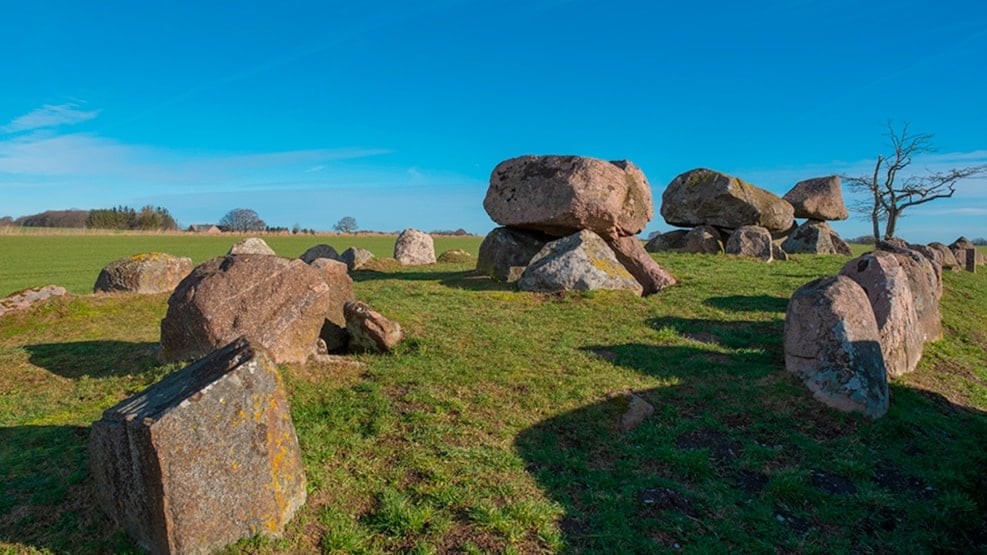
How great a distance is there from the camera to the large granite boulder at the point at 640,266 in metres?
16.3

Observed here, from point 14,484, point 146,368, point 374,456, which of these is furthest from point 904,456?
point 146,368

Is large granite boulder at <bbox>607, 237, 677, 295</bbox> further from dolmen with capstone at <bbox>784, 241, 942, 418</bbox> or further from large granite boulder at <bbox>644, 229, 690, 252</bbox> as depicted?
large granite boulder at <bbox>644, 229, 690, 252</bbox>

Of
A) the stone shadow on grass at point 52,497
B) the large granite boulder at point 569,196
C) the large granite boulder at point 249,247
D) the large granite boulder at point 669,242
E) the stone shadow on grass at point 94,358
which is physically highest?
the large granite boulder at point 569,196

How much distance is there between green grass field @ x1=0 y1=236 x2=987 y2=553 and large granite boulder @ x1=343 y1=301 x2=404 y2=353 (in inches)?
12.3

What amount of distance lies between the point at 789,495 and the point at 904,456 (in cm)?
226

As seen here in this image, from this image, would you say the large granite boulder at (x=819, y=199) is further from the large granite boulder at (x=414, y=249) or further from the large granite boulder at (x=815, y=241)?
the large granite boulder at (x=414, y=249)

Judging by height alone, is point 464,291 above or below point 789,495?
above

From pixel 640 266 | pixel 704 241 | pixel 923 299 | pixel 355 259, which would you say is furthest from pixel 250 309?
pixel 704 241

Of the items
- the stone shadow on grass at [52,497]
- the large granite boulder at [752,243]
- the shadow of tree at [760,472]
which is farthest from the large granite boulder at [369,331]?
the large granite boulder at [752,243]

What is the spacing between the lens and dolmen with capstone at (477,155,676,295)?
1619cm

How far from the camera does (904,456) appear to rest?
7.35 m

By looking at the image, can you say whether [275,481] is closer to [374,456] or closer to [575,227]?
[374,456]

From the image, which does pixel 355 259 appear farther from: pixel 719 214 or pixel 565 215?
pixel 719 214

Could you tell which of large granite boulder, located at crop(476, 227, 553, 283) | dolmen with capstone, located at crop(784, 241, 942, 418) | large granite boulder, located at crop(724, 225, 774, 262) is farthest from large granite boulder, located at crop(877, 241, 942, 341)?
large granite boulder, located at crop(724, 225, 774, 262)
